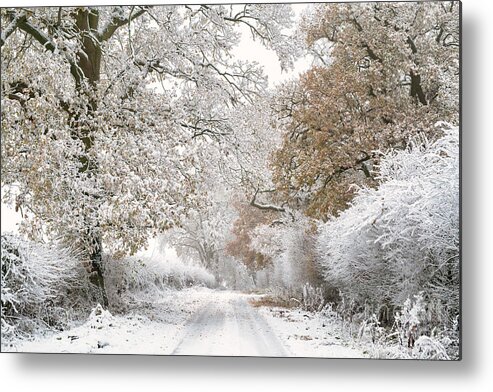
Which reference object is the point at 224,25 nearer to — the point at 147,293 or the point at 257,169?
the point at 257,169

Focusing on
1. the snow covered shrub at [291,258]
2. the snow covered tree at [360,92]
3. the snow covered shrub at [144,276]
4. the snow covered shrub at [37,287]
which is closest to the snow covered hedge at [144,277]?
the snow covered shrub at [144,276]

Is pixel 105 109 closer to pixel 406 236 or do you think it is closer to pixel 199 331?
pixel 199 331

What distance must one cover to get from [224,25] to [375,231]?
5.76 ft

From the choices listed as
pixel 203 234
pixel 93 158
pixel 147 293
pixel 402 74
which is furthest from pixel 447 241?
pixel 93 158

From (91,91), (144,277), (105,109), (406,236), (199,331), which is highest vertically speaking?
(91,91)

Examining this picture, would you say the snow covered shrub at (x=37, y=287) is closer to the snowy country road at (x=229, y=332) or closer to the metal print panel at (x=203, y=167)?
the metal print panel at (x=203, y=167)

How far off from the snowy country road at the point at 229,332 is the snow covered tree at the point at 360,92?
0.82 m

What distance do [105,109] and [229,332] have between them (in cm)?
179

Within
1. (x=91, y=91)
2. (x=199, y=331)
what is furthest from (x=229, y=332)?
(x=91, y=91)

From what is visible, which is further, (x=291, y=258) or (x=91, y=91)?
(x=91, y=91)

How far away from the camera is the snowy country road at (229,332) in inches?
202

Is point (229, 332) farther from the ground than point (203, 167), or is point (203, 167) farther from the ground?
point (203, 167)

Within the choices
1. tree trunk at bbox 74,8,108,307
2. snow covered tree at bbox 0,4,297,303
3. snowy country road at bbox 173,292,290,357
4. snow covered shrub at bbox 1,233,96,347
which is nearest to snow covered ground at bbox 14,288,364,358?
snowy country road at bbox 173,292,290,357

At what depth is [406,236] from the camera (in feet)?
16.2
